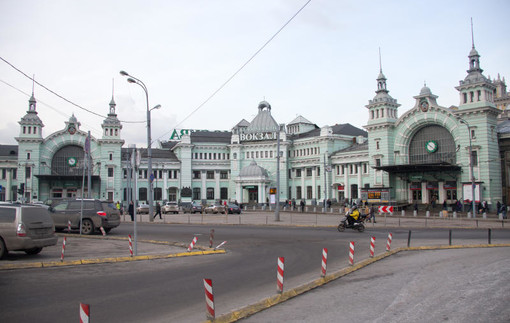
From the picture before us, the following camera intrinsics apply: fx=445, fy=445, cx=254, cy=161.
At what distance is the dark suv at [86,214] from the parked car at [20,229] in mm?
8581

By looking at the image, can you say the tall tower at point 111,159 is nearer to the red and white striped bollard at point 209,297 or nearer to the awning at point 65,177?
the awning at point 65,177

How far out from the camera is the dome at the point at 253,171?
82956 millimetres

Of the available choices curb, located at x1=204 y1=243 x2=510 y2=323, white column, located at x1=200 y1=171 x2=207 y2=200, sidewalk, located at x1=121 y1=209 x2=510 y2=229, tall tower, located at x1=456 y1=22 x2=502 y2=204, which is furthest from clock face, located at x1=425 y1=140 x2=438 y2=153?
curb, located at x1=204 y1=243 x2=510 y2=323

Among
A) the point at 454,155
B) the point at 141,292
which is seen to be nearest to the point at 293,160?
the point at 454,155

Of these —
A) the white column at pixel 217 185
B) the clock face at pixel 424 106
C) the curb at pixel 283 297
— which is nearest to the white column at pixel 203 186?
the white column at pixel 217 185

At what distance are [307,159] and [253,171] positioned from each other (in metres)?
10.4

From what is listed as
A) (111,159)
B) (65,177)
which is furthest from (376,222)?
(65,177)

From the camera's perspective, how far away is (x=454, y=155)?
5778 centimetres

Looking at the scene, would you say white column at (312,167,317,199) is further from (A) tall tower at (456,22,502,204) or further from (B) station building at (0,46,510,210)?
(A) tall tower at (456,22,502,204)

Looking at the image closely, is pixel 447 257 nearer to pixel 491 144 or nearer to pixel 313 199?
pixel 491 144

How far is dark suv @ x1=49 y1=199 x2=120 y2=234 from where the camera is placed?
23.0 metres

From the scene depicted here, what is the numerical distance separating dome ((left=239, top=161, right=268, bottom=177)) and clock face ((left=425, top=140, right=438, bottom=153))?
102 feet

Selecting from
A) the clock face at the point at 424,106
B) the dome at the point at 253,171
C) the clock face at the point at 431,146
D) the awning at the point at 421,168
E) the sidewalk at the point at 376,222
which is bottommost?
the sidewalk at the point at 376,222

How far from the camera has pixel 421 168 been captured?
57.7 meters
